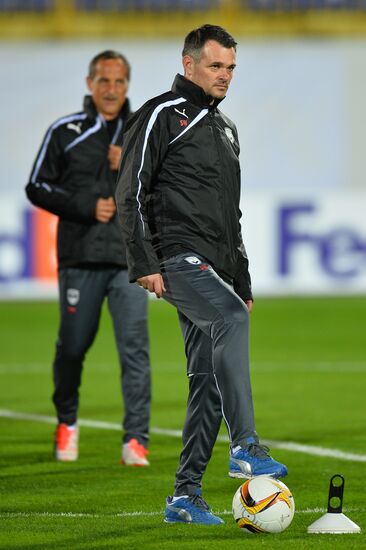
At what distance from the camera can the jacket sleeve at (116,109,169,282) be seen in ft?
19.2

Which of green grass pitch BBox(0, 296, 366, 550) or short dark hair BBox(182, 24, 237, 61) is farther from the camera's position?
short dark hair BBox(182, 24, 237, 61)

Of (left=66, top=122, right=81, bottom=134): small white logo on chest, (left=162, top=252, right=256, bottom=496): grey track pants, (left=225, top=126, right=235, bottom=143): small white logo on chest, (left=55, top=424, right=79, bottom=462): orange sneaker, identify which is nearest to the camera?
(left=162, top=252, right=256, bottom=496): grey track pants

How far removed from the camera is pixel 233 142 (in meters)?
6.18

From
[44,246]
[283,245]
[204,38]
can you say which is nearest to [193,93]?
[204,38]

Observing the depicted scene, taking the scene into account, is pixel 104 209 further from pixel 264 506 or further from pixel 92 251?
pixel 264 506

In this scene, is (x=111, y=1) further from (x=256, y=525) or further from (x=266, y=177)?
(x=256, y=525)

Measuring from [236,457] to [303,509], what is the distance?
0.91 meters

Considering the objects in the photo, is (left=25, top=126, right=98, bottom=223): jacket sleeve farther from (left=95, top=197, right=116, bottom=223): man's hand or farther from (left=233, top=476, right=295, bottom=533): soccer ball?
(left=233, top=476, right=295, bottom=533): soccer ball

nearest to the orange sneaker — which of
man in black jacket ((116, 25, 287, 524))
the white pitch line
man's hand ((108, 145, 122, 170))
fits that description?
man's hand ((108, 145, 122, 170))

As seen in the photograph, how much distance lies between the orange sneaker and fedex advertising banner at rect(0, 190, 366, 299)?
12.0 metres

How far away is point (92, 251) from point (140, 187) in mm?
2196

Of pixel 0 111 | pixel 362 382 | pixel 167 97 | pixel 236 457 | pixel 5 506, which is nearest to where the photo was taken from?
pixel 236 457

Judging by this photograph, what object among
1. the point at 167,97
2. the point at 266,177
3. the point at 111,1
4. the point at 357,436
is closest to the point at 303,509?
the point at 167,97

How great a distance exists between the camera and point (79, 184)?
26.9 ft
